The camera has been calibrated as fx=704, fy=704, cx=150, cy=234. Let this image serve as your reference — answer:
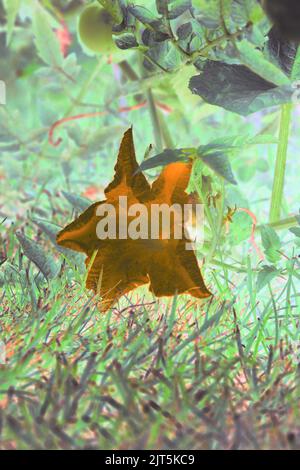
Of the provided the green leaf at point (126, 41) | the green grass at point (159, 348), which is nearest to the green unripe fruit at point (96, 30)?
the green grass at point (159, 348)

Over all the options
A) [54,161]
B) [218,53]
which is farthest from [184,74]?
[54,161]

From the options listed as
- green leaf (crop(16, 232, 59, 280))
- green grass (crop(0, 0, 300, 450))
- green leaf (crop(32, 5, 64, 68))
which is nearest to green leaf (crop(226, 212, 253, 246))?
green grass (crop(0, 0, 300, 450))

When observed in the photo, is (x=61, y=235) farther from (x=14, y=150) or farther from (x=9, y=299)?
(x=14, y=150)

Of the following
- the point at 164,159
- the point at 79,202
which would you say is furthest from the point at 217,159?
the point at 79,202

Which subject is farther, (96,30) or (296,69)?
(96,30)

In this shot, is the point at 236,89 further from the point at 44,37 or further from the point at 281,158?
the point at 44,37

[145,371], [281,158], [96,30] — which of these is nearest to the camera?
[145,371]

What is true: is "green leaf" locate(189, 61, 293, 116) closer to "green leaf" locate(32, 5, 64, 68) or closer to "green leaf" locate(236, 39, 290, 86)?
"green leaf" locate(236, 39, 290, 86)
